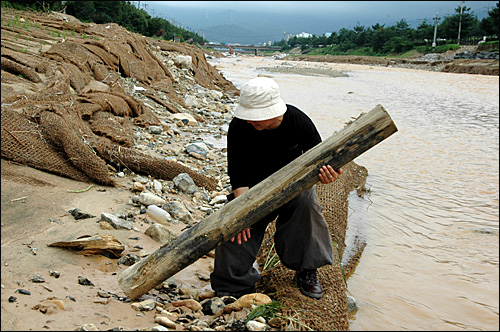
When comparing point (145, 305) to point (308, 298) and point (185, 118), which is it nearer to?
point (308, 298)

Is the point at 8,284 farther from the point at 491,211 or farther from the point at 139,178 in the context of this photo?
the point at 491,211

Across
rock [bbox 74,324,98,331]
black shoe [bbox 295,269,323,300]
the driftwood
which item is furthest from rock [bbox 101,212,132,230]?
black shoe [bbox 295,269,323,300]

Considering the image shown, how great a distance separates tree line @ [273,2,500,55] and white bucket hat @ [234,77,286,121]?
46308mm

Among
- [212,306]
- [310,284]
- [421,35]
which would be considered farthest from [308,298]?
[421,35]

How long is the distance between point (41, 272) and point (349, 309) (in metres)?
2.05

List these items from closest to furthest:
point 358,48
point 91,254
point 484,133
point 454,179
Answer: point 91,254 < point 454,179 < point 484,133 < point 358,48

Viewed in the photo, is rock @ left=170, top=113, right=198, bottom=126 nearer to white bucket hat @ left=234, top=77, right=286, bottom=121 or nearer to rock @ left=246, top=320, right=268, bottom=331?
white bucket hat @ left=234, top=77, right=286, bottom=121

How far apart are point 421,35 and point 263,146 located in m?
61.7

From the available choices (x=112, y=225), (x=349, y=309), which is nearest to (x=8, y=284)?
(x=112, y=225)

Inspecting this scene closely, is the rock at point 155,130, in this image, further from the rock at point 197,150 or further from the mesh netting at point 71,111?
the rock at point 197,150

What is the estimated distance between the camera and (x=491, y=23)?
41.3m

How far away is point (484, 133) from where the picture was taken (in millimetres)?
9789

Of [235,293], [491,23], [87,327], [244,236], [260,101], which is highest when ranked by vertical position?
[491,23]

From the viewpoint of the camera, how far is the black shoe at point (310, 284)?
8.82ft
